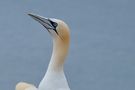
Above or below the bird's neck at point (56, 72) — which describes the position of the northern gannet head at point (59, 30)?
above

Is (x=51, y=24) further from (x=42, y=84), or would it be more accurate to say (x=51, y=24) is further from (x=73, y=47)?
(x=73, y=47)

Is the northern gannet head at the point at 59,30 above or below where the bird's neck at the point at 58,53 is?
above

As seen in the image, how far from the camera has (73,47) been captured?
203 inches

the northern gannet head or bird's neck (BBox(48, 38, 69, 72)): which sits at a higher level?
the northern gannet head

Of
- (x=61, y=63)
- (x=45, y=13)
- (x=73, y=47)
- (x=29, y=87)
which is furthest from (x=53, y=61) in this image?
(x=45, y=13)

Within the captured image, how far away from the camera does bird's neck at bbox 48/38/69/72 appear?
2.31m

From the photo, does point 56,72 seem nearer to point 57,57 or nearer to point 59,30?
point 57,57

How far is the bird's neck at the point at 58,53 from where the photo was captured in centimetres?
231

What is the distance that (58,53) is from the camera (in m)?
2.32

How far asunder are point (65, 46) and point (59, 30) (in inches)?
2.8

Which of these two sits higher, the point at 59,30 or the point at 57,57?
the point at 59,30

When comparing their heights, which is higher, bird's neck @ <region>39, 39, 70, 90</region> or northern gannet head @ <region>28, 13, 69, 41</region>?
northern gannet head @ <region>28, 13, 69, 41</region>

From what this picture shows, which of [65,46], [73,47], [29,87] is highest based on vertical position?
[65,46]

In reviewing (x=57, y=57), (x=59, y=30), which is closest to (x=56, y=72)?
(x=57, y=57)
